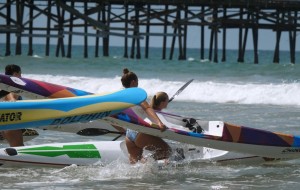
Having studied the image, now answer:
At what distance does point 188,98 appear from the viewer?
771 inches

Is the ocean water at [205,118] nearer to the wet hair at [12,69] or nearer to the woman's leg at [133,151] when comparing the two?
the woman's leg at [133,151]

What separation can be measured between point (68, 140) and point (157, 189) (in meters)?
3.38

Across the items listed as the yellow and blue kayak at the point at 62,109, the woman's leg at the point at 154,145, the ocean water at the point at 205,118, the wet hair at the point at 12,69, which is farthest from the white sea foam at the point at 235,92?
the yellow and blue kayak at the point at 62,109

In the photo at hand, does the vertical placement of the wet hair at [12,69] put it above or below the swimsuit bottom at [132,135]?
above

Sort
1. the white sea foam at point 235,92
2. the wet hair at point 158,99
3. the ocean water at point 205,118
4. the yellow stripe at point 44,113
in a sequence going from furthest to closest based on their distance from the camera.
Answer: the white sea foam at point 235,92 → the wet hair at point 158,99 → the ocean water at point 205,118 → the yellow stripe at point 44,113

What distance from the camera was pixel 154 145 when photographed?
339 inches

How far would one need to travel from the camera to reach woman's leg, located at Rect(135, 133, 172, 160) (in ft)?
28.1

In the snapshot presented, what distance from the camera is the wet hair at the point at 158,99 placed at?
855 centimetres

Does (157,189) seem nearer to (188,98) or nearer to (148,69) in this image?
(188,98)

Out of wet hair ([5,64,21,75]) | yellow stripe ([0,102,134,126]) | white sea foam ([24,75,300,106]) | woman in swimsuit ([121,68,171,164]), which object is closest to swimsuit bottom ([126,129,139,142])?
woman in swimsuit ([121,68,171,164])

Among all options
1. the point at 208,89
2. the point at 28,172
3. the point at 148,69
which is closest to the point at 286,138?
the point at 28,172

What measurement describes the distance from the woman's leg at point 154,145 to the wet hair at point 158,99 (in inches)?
12.5

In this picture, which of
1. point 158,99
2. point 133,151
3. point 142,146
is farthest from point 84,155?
point 158,99

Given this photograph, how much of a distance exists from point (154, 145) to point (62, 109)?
194cm
